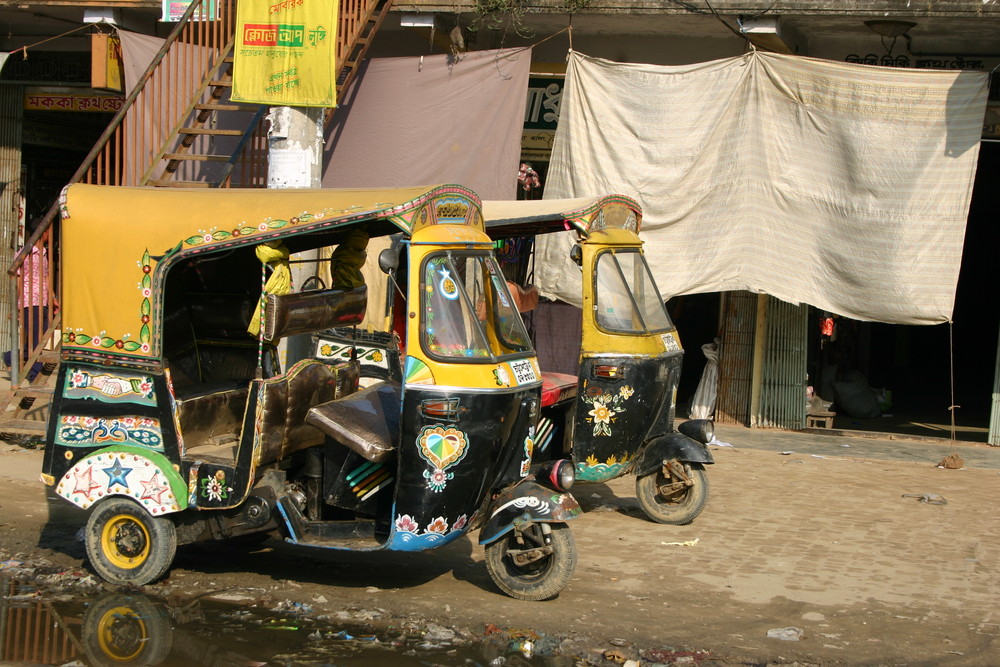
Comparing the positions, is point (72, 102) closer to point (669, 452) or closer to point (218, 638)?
point (669, 452)

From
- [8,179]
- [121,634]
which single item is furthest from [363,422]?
[8,179]

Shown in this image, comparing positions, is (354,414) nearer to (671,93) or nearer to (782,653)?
(782,653)

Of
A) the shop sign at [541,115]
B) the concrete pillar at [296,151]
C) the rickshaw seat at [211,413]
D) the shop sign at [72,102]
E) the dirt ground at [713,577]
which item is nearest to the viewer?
the dirt ground at [713,577]

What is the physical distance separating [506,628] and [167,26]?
10.2 m

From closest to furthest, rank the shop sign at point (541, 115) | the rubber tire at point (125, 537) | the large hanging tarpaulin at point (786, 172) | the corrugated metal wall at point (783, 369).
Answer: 1. the rubber tire at point (125, 537)
2. the large hanging tarpaulin at point (786, 172)
3. the corrugated metal wall at point (783, 369)
4. the shop sign at point (541, 115)

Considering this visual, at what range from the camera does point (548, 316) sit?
40.2 ft

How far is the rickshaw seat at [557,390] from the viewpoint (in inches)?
292

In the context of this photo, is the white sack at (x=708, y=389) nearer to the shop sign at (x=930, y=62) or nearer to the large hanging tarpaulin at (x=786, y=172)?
the large hanging tarpaulin at (x=786, y=172)

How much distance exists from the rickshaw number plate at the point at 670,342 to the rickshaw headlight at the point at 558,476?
6.21 ft

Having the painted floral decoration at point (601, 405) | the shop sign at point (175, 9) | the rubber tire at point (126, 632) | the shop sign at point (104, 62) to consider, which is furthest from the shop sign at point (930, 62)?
the rubber tire at point (126, 632)

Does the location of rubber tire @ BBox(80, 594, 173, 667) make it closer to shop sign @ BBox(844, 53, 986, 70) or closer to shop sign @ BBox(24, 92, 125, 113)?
shop sign @ BBox(844, 53, 986, 70)

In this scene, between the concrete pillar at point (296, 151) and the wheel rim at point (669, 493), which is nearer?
the wheel rim at point (669, 493)

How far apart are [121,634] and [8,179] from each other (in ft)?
36.7

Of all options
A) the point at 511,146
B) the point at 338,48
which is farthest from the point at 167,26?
the point at 511,146
